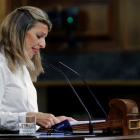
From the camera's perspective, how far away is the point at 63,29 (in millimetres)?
4309

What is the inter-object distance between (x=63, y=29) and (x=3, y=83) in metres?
2.63

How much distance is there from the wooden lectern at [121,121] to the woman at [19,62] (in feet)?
0.58

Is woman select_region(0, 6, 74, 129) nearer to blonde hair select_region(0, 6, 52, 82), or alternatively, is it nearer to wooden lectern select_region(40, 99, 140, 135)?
blonde hair select_region(0, 6, 52, 82)

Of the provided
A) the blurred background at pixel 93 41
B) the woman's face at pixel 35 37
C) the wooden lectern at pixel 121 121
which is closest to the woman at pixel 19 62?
the woman's face at pixel 35 37

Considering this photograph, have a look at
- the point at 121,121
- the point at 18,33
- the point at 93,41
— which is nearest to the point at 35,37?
the point at 18,33

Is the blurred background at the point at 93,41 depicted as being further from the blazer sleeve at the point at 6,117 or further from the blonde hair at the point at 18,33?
the blazer sleeve at the point at 6,117

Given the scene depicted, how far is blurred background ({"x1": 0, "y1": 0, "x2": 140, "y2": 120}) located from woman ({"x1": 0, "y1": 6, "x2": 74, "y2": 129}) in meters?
2.31

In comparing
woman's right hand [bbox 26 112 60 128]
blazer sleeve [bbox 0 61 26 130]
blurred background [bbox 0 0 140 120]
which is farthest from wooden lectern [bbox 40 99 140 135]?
blurred background [bbox 0 0 140 120]

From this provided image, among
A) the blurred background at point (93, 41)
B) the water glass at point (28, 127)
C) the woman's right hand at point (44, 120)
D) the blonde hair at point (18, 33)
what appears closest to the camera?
the water glass at point (28, 127)

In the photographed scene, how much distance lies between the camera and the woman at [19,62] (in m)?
1.68

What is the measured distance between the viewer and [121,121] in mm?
1564

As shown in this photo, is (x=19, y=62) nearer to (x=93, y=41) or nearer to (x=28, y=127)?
(x=28, y=127)

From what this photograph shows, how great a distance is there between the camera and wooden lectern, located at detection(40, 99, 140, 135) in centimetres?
155

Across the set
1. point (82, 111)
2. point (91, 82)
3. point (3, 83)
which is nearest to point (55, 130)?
point (3, 83)
